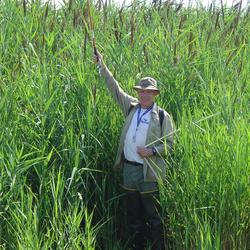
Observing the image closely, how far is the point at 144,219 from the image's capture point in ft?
18.0

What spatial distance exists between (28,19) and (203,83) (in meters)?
1.71

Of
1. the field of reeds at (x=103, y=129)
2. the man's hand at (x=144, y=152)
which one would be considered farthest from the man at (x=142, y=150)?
the field of reeds at (x=103, y=129)

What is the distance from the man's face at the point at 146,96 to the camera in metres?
5.18

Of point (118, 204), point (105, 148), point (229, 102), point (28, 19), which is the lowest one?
point (118, 204)

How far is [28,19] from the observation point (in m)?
6.39

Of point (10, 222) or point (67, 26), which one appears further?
point (67, 26)

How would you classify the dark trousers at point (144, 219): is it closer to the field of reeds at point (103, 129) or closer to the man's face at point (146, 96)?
the field of reeds at point (103, 129)

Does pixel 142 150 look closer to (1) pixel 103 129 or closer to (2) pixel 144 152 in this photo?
(2) pixel 144 152

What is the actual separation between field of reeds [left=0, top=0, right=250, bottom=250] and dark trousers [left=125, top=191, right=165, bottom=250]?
0.38 ft

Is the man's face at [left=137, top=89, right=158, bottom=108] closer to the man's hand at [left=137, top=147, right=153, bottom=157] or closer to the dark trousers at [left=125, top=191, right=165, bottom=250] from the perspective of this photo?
the man's hand at [left=137, top=147, right=153, bottom=157]

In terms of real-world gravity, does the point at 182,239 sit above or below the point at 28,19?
below

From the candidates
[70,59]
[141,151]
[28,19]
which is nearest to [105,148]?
[141,151]

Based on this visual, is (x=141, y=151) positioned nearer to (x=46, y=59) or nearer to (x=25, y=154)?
(x=25, y=154)

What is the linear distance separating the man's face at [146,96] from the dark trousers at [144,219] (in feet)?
2.08
